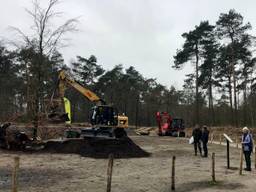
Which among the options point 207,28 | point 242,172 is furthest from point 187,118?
point 242,172

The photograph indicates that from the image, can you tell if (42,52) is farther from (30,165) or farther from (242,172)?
(242,172)

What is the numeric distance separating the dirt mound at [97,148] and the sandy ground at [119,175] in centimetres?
178

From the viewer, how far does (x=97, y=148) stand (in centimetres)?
2698

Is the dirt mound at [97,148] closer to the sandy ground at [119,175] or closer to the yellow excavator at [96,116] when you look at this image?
the sandy ground at [119,175]

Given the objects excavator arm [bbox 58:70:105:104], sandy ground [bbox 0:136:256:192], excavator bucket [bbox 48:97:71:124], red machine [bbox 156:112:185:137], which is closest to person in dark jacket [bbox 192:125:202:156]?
sandy ground [bbox 0:136:256:192]

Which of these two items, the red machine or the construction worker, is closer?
the construction worker

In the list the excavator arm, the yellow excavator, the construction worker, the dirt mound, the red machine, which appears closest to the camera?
the construction worker

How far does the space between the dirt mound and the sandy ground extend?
1.78 metres

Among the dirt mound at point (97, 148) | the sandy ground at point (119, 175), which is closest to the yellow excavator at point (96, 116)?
the dirt mound at point (97, 148)

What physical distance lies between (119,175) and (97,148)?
31.4ft

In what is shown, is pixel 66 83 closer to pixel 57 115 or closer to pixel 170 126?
pixel 57 115

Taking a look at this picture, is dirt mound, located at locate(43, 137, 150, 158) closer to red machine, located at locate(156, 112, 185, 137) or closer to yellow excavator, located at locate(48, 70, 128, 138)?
yellow excavator, located at locate(48, 70, 128, 138)

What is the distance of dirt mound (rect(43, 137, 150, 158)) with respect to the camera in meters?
26.2

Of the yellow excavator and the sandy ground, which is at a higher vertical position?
the yellow excavator
